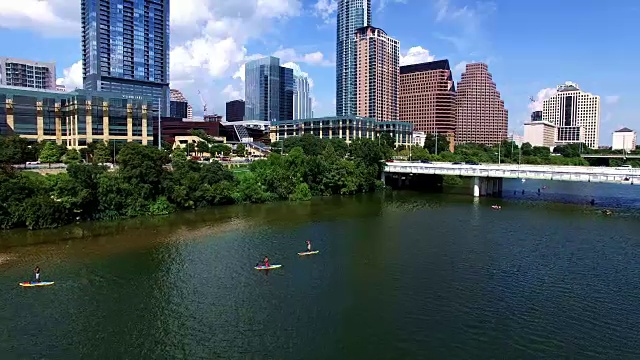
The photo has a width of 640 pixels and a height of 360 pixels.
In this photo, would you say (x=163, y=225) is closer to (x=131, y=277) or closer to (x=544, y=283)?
(x=131, y=277)

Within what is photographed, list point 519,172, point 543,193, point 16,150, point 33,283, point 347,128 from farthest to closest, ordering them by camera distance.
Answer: point 347,128, point 543,193, point 519,172, point 16,150, point 33,283

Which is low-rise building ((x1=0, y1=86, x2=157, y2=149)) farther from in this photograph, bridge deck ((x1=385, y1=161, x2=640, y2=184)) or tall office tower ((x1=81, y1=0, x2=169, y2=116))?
bridge deck ((x1=385, y1=161, x2=640, y2=184))

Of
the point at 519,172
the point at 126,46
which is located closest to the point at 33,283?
the point at 519,172

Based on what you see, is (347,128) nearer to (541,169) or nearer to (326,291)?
(541,169)

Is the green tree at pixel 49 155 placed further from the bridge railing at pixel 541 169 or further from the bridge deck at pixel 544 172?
the bridge railing at pixel 541 169

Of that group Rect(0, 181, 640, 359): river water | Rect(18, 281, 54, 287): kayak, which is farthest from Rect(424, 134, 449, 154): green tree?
Rect(18, 281, 54, 287): kayak

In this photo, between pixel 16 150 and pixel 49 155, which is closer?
pixel 16 150
